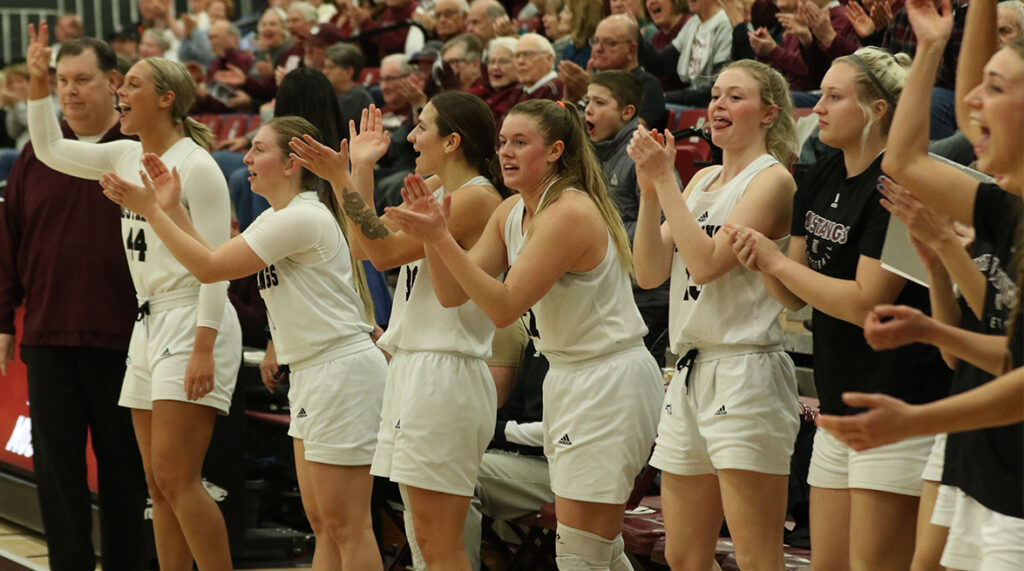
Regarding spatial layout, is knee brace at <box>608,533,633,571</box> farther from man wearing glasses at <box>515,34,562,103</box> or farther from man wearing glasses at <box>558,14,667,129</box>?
man wearing glasses at <box>515,34,562,103</box>

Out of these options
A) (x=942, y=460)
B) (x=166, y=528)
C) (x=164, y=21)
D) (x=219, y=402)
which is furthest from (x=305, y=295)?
(x=164, y=21)

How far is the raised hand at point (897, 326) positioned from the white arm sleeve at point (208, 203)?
2648 millimetres

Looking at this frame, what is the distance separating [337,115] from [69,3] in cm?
1197

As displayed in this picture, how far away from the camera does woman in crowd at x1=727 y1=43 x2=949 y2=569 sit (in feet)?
9.40

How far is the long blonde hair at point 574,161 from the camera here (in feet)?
11.5

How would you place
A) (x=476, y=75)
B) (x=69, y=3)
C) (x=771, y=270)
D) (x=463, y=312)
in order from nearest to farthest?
(x=771, y=270), (x=463, y=312), (x=476, y=75), (x=69, y=3)

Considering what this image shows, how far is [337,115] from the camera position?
5.50 m

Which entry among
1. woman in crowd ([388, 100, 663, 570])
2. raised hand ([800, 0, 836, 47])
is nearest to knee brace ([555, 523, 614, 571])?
woman in crowd ([388, 100, 663, 570])

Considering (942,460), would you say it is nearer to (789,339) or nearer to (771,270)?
(771,270)

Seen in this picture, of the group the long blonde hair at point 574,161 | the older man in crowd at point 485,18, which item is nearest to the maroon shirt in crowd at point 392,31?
the older man in crowd at point 485,18

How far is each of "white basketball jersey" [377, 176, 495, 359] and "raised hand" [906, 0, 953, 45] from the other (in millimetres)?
1460

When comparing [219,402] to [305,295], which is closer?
[305,295]

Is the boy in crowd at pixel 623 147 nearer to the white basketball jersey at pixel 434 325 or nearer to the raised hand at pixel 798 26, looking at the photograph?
the white basketball jersey at pixel 434 325

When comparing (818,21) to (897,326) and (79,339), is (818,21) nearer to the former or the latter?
(79,339)
